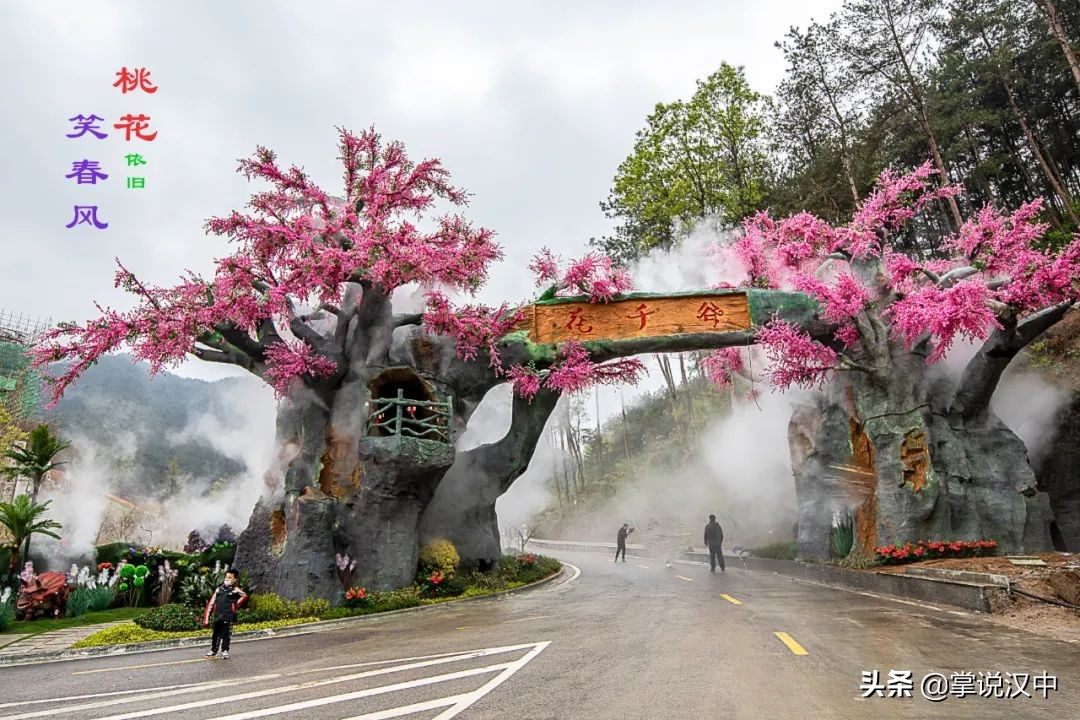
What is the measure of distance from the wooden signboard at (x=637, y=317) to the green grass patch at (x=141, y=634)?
937cm

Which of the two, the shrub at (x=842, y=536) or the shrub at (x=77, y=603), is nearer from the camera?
the shrub at (x=77, y=603)

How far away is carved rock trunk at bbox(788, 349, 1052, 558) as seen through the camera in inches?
575

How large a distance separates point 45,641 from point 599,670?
11.3 m

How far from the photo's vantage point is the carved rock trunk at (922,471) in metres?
14.6

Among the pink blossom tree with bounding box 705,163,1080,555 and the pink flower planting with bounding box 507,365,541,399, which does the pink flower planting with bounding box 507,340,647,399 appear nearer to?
the pink flower planting with bounding box 507,365,541,399

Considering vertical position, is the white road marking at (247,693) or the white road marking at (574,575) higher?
the white road marking at (247,693)

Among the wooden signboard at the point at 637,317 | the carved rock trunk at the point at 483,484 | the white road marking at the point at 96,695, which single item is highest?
the wooden signboard at the point at 637,317

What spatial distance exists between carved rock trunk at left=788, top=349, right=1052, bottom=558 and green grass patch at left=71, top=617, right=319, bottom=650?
45.3 feet

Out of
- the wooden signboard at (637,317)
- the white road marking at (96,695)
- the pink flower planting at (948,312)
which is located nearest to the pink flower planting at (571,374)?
the wooden signboard at (637,317)

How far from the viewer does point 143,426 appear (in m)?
68.5

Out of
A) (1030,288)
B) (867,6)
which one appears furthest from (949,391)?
(867,6)

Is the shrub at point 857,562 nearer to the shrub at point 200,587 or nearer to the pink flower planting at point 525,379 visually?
the pink flower planting at point 525,379

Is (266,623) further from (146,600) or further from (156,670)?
(146,600)

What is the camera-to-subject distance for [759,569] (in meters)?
20.1
